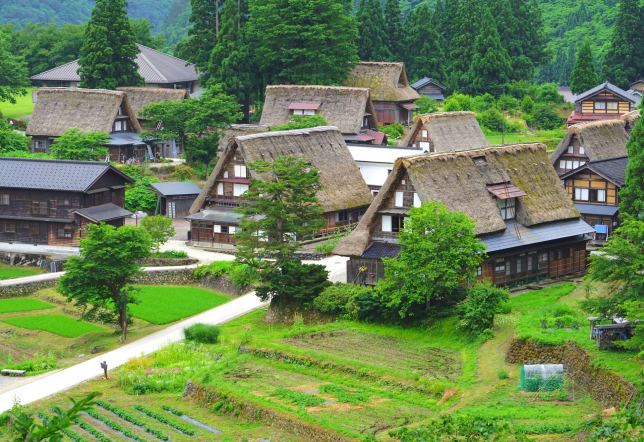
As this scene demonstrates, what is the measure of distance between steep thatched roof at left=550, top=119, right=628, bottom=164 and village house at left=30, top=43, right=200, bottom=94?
34892 millimetres

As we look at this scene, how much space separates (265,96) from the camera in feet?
260

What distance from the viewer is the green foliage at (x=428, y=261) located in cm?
4262

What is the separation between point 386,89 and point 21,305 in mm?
39095

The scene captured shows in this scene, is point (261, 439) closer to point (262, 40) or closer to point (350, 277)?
point (350, 277)

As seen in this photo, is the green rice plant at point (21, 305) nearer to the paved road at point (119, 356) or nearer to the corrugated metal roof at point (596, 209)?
the paved road at point (119, 356)

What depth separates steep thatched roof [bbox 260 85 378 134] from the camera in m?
75.0

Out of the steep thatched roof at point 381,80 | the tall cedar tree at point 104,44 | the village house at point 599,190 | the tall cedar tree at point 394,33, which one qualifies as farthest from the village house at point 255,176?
the tall cedar tree at point 394,33

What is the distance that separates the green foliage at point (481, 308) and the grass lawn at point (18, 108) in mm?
54978

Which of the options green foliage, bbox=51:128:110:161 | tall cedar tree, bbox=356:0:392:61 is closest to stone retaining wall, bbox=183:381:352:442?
green foliage, bbox=51:128:110:161

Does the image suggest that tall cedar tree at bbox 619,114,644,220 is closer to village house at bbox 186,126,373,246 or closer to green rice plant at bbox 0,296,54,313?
village house at bbox 186,126,373,246

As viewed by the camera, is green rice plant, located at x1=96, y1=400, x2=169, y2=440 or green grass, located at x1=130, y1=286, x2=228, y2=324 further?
green grass, located at x1=130, y1=286, x2=228, y2=324

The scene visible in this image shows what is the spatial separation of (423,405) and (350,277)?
1487 cm

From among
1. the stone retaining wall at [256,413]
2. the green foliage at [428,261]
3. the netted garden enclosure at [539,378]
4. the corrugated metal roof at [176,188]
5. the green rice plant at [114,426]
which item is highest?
the corrugated metal roof at [176,188]

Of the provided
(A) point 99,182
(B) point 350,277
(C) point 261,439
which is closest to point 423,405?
(C) point 261,439
